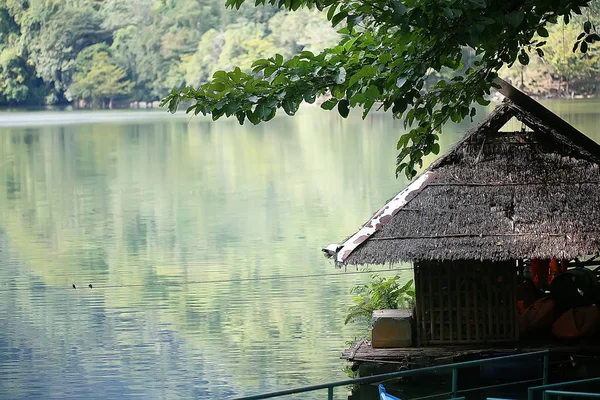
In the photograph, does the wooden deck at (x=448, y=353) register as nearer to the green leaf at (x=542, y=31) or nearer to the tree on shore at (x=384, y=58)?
the tree on shore at (x=384, y=58)

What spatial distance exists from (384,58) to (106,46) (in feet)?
217

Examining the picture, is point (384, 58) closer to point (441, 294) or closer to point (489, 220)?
point (489, 220)

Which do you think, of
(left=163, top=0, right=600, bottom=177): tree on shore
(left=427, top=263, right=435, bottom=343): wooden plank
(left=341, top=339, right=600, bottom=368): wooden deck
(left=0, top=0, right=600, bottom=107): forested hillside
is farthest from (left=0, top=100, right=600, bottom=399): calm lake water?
(left=0, top=0, right=600, bottom=107): forested hillside

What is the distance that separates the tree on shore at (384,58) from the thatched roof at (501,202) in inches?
52.4

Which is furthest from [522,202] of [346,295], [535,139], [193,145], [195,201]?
[193,145]

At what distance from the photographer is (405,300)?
1138cm

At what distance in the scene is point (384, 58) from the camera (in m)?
Answer: 6.85

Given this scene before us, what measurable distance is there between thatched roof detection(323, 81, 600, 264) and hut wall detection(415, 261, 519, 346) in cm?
33

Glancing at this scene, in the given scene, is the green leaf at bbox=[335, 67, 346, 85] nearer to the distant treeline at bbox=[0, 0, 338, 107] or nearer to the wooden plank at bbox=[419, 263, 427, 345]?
the wooden plank at bbox=[419, 263, 427, 345]

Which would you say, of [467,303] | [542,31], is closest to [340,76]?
[542,31]

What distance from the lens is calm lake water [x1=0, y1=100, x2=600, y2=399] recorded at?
10.9 m

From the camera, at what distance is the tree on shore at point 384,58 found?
599cm

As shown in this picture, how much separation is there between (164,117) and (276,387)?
184 feet

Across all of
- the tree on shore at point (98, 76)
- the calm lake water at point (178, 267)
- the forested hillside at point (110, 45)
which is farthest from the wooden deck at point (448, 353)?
the tree on shore at point (98, 76)
